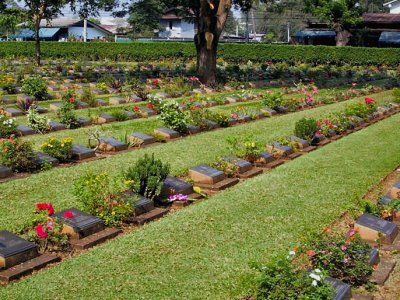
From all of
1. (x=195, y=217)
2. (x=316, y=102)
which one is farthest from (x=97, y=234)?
(x=316, y=102)

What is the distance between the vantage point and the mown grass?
5.03 meters

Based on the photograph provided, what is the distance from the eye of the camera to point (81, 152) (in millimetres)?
9664

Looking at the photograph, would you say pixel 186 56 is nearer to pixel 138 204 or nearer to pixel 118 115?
pixel 118 115

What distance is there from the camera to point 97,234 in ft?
20.6

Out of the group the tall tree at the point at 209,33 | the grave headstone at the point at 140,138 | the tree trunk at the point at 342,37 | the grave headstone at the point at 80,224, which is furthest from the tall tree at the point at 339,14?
the grave headstone at the point at 80,224

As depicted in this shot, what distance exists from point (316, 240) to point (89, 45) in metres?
37.8

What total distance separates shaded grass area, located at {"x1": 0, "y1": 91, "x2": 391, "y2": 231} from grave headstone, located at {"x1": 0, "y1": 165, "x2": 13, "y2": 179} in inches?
12.8

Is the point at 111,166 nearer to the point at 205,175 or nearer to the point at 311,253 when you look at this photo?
the point at 205,175

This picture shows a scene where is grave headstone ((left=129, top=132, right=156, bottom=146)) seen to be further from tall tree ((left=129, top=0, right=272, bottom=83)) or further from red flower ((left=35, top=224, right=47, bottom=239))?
tall tree ((left=129, top=0, right=272, bottom=83))

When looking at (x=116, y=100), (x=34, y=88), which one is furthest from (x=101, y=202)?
(x=34, y=88)

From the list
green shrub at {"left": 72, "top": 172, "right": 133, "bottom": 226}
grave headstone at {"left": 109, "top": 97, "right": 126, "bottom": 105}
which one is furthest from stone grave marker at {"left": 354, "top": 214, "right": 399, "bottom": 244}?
grave headstone at {"left": 109, "top": 97, "right": 126, "bottom": 105}

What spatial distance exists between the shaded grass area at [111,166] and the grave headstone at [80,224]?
23.3 inches

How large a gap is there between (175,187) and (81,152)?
2548 mm

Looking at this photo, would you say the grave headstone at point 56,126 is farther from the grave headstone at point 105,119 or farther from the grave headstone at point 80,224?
the grave headstone at point 80,224
